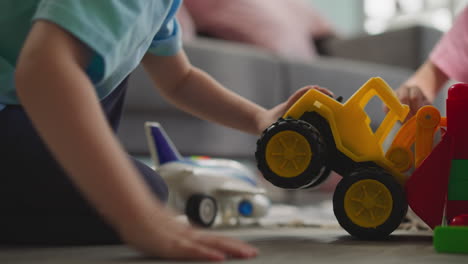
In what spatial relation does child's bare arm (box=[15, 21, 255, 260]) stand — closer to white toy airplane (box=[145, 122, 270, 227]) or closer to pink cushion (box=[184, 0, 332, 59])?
white toy airplane (box=[145, 122, 270, 227])

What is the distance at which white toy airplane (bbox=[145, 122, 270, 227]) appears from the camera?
101cm

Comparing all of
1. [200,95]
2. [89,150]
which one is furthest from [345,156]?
[89,150]

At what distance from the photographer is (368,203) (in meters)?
0.70

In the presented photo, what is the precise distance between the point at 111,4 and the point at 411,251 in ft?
1.27

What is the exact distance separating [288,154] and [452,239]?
0.69ft

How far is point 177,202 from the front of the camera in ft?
3.37

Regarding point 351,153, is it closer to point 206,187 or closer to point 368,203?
point 368,203

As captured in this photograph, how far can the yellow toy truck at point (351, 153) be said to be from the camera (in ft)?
2.28

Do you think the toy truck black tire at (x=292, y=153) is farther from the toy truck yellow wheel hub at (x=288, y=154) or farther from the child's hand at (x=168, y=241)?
the child's hand at (x=168, y=241)

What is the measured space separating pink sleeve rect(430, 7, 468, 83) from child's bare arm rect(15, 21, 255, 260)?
701mm

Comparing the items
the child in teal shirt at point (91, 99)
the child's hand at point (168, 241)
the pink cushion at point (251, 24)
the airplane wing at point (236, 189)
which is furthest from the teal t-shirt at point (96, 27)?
the pink cushion at point (251, 24)

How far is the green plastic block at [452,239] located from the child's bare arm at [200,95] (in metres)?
0.32

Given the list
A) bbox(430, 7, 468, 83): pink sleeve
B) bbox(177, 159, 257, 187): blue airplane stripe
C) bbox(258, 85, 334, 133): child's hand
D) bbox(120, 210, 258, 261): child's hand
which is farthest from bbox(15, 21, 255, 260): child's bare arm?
bbox(430, 7, 468, 83): pink sleeve

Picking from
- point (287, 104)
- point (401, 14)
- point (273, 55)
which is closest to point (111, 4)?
point (287, 104)
